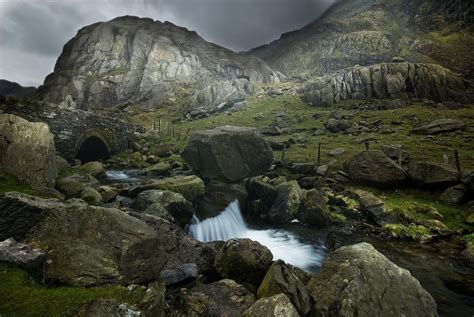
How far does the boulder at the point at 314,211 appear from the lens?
867 inches

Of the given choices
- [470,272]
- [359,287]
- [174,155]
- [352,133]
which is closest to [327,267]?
[359,287]

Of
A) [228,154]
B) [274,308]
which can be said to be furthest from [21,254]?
[228,154]

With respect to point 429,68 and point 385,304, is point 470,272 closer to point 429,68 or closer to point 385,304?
point 385,304

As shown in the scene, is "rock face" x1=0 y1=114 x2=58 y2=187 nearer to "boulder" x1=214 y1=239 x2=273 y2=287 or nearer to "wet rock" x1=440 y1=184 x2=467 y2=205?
"boulder" x1=214 y1=239 x2=273 y2=287

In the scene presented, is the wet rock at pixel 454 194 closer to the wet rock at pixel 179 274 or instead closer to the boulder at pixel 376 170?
the boulder at pixel 376 170

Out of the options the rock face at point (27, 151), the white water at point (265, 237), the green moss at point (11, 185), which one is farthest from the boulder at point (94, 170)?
the green moss at point (11, 185)

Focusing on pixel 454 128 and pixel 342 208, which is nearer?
pixel 342 208

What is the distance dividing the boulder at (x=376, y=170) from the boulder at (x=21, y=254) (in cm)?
2444

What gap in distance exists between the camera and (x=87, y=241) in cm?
739

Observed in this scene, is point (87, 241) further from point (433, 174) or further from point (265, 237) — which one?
point (433, 174)

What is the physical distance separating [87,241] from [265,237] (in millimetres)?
14778

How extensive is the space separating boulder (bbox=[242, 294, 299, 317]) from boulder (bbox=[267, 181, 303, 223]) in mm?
15322

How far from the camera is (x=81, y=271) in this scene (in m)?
6.84

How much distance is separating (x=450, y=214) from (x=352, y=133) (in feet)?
105
